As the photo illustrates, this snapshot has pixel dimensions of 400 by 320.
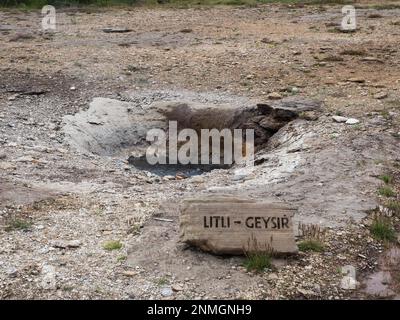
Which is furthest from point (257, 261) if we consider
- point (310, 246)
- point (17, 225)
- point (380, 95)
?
point (380, 95)

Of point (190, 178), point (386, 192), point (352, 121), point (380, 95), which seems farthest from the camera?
point (380, 95)

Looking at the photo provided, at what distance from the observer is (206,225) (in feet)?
16.9

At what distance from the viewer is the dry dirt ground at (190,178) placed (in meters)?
4.97

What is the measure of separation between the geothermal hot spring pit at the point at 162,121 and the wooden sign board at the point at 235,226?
401 cm

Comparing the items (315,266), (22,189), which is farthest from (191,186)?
(315,266)

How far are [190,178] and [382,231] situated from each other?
2.81 metres

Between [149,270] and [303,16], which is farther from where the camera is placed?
[303,16]

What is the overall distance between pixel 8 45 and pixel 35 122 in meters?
4.84

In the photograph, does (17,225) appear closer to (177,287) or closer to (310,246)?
(177,287)

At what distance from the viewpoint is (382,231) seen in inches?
225

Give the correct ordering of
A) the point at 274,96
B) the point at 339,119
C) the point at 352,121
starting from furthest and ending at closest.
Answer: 1. the point at 274,96
2. the point at 339,119
3. the point at 352,121

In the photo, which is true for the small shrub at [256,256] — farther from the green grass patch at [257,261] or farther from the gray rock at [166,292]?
the gray rock at [166,292]

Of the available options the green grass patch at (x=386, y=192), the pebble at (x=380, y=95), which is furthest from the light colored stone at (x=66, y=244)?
the pebble at (x=380, y=95)
